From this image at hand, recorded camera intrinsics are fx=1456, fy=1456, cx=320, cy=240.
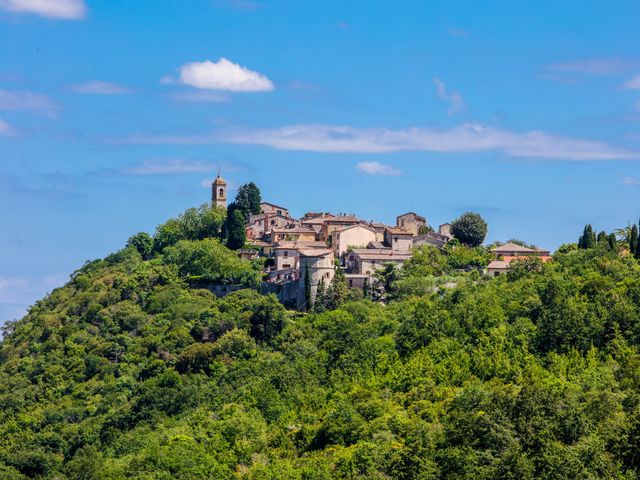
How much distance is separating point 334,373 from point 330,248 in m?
26.8

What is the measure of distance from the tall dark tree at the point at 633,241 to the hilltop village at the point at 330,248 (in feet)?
28.8

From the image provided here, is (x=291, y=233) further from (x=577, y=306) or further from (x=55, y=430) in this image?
(x=577, y=306)

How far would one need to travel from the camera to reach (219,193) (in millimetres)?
125375

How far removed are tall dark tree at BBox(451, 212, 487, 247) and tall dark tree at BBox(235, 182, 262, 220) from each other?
1764 centimetres

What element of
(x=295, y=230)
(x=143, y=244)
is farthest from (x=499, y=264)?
(x=143, y=244)

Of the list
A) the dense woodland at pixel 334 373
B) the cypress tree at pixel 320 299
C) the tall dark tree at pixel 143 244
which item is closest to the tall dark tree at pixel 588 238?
the dense woodland at pixel 334 373

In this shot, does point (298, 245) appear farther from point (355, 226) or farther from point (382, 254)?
point (382, 254)

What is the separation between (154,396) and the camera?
91188 mm

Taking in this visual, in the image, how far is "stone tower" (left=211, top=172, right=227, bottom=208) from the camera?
12500cm

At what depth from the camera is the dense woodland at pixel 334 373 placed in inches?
2527

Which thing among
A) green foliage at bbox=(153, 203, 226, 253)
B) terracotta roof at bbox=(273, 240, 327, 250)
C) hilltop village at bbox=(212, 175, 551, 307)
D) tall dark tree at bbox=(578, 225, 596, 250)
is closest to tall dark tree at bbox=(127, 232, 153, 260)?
green foliage at bbox=(153, 203, 226, 253)

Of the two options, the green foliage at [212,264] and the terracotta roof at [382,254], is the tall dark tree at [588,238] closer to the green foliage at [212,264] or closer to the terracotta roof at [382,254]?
the terracotta roof at [382,254]

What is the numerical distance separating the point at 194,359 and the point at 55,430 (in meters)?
10.4

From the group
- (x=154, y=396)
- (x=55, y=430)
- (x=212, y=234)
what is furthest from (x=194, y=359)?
(x=212, y=234)
